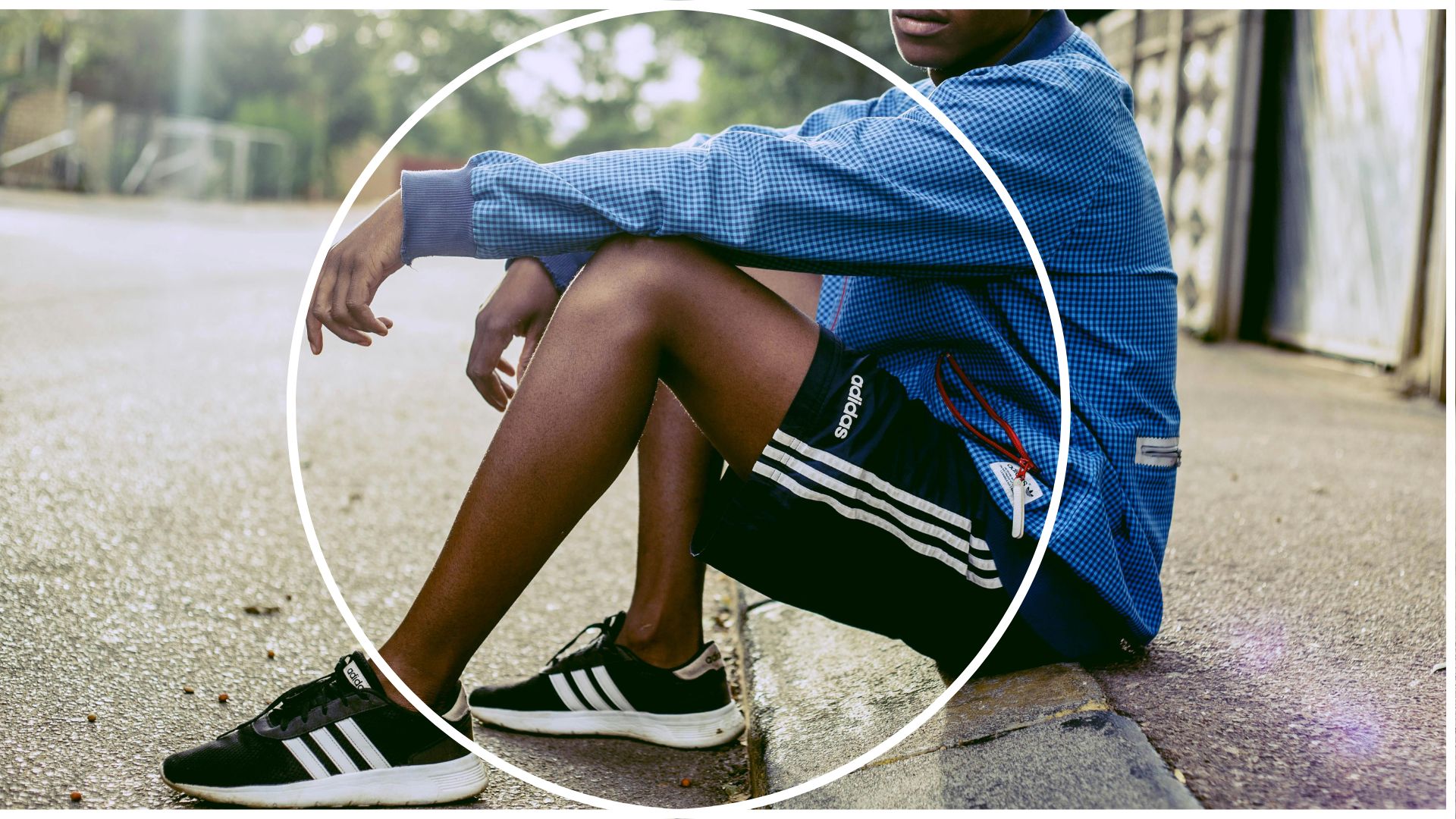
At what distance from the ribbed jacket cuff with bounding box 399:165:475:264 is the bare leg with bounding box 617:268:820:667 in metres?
0.44

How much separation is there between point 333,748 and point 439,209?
669mm

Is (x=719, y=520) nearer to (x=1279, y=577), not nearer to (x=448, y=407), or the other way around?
(x=1279, y=577)

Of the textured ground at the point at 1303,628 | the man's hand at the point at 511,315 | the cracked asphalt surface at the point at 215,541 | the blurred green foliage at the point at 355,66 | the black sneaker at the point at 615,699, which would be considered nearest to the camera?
the textured ground at the point at 1303,628

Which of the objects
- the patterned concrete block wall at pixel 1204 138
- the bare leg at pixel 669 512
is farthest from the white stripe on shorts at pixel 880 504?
the patterned concrete block wall at pixel 1204 138

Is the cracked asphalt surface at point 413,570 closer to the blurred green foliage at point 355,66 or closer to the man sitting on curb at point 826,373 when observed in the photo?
the man sitting on curb at point 826,373

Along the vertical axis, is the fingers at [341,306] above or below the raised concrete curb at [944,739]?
above

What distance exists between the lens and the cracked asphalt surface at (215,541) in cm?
173

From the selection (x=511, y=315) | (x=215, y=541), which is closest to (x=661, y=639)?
(x=511, y=315)

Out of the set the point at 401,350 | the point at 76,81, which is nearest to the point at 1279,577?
the point at 401,350

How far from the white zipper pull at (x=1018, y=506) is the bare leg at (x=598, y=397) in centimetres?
29

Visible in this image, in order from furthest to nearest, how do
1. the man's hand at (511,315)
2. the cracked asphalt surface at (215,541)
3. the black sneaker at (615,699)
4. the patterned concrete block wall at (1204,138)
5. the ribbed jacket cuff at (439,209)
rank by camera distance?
1. the patterned concrete block wall at (1204,138)
2. the black sneaker at (615,699)
3. the cracked asphalt surface at (215,541)
4. the man's hand at (511,315)
5. the ribbed jacket cuff at (439,209)

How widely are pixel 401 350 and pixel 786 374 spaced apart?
4.09 m

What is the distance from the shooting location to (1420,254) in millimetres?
4797
